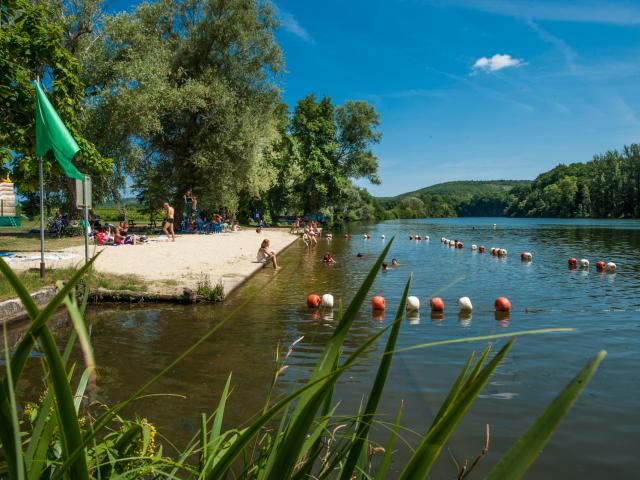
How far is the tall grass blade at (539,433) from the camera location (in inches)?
31.1

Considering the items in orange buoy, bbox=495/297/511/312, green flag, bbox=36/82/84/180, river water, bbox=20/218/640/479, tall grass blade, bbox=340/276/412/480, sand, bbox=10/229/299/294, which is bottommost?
river water, bbox=20/218/640/479

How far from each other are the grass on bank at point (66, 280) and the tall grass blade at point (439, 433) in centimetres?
877

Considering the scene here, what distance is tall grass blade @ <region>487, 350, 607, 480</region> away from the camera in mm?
791

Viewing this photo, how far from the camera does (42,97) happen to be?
7.19 meters

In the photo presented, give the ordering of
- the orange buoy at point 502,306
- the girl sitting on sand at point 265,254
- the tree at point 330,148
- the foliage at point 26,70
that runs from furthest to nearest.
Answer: the tree at point 330,148, the girl sitting on sand at point 265,254, the foliage at point 26,70, the orange buoy at point 502,306

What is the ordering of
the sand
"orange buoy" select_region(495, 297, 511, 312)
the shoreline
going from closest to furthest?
"orange buoy" select_region(495, 297, 511, 312), the shoreline, the sand

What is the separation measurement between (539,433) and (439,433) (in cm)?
17

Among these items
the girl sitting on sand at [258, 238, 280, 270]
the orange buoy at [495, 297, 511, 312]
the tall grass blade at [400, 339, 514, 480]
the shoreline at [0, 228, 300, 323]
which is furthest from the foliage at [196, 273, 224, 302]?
the tall grass blade at [400, 339, 514, 480]

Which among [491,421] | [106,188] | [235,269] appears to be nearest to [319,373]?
[491,421]

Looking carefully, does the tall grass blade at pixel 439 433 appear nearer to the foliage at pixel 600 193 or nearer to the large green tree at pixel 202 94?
the large green tree at pixel 202 94

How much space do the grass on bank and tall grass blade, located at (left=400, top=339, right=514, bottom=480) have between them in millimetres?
8766

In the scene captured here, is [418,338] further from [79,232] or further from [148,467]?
[79,232]

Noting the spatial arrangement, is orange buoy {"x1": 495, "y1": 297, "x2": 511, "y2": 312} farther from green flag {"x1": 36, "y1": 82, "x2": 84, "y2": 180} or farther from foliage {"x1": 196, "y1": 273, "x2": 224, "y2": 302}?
green flag {"x1": 36, "y1": 82, "x2": 84, "y2": 180}

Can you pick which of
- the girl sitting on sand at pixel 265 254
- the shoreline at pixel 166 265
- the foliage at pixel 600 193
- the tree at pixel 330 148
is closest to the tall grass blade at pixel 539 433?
the shoreline at pixel 166 265
